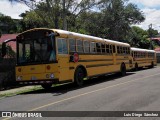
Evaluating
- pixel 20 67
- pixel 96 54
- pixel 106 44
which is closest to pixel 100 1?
pixel 106 44

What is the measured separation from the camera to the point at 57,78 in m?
15.5

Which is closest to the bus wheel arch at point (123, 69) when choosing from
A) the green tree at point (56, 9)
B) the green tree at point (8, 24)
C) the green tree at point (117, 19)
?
the green tree at point (56, 9)

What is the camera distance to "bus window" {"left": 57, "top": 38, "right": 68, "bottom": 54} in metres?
15.9

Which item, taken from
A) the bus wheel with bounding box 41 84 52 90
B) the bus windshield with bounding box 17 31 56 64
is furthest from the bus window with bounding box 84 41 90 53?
the bus windshield with bounding box 17 31 56 64

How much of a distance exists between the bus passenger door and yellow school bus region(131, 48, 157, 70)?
1905cm

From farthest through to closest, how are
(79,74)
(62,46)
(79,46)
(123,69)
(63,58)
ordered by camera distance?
(123,69) < (79,46) < (79,74) < (62,46) < (63,58)

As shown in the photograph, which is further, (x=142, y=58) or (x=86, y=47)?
(x=142, y=58)

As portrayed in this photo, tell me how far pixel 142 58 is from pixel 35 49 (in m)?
24.6

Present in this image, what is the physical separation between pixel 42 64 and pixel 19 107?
460cm

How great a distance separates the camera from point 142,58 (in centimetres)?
3900

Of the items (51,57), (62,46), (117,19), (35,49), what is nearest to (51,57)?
(51,57)

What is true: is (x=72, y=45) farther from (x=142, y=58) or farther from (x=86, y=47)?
(x=142, y=58)

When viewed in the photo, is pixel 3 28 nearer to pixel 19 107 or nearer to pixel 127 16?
pixel 127 16

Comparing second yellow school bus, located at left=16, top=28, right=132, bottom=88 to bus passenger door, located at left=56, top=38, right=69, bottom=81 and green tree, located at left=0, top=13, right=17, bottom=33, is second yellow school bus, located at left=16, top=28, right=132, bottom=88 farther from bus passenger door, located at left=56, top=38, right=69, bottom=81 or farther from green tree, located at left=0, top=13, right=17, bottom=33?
green tree, located at left=0, top=13, right=17, bottom=33
